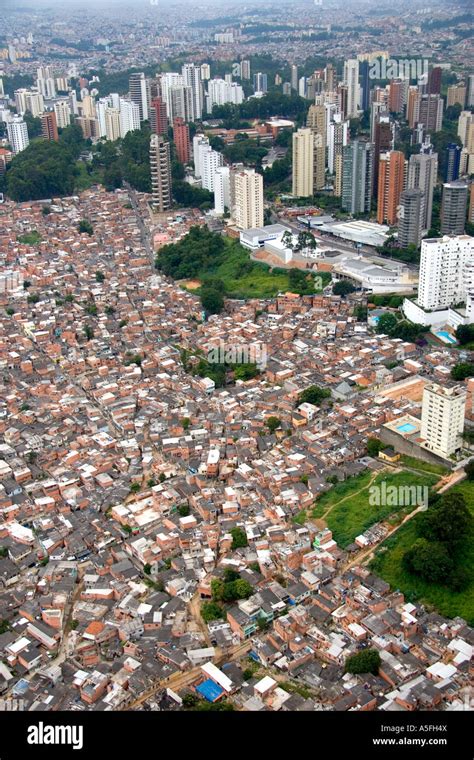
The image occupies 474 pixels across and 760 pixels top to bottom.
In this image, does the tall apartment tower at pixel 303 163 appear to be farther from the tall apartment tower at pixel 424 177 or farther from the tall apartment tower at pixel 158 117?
the tall apartment tower at pixel 158 117

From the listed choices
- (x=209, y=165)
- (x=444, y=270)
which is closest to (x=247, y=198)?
(x=209, y=165)

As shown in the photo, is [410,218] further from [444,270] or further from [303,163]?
[303,163]

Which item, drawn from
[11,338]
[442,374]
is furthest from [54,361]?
[442,374]

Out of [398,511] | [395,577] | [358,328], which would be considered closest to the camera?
[395,577]

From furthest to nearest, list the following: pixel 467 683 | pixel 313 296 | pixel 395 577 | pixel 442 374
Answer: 1. pixel 313 296
2. pixel 442 374
3. pixel 395 577
4. pixel 467 683

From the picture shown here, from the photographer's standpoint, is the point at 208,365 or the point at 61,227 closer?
the point at 208,365

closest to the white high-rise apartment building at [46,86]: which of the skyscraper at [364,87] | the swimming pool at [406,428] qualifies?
the skyscraper at [364,87]

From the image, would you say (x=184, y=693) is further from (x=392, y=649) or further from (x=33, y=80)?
(x=33, y=80)
